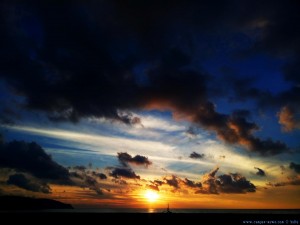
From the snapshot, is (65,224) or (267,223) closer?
(267,223)

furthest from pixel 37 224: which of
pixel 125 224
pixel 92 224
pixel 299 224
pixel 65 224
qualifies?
pixel 299 224

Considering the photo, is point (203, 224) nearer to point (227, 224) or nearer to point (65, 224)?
point (227, 224)

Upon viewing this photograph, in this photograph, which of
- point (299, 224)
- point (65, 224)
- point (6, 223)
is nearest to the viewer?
point (299, 224)

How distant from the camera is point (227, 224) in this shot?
235 ft

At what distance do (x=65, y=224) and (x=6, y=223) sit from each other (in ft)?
43.2

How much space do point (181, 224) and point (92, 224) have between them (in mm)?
21876

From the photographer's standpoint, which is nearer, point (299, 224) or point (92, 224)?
point (299, 224)

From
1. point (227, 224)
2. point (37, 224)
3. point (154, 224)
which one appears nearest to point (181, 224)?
point (154, 224)

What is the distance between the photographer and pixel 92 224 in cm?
7250

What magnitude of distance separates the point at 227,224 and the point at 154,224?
17749mm

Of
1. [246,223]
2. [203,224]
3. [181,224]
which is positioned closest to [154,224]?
[181,224]

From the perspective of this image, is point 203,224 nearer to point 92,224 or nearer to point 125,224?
point 125,224

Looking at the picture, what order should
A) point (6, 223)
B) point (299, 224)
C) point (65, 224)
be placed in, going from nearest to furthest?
point (299, 224)
point (6, 223)
point (65, 224)

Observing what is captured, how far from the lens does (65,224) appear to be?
7188cm
